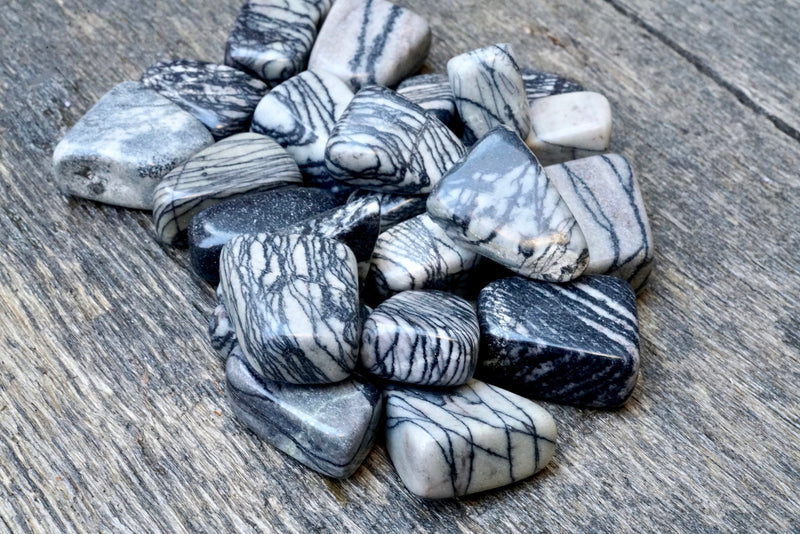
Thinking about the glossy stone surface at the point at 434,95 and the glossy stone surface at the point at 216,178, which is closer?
Answer: the glossy stone surface at the point at 216,178

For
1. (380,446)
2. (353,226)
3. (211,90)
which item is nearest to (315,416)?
(380,446)

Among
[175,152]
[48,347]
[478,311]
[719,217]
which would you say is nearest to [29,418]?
[48,347]

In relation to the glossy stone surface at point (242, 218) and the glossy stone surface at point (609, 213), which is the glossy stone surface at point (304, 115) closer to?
the glossy stone surface at point (242, 218)

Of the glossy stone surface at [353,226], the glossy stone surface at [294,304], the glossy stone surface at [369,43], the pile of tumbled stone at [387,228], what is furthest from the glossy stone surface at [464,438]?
the glossy stone surface at [369,43]

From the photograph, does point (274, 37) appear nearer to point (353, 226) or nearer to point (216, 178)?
point (216, 178)

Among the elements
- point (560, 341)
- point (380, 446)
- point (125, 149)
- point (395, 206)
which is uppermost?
point (125, 149)

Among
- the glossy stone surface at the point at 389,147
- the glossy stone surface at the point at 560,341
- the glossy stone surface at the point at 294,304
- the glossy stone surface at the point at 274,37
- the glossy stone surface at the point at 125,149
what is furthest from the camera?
the glossy stone surface at the point at 274,37
